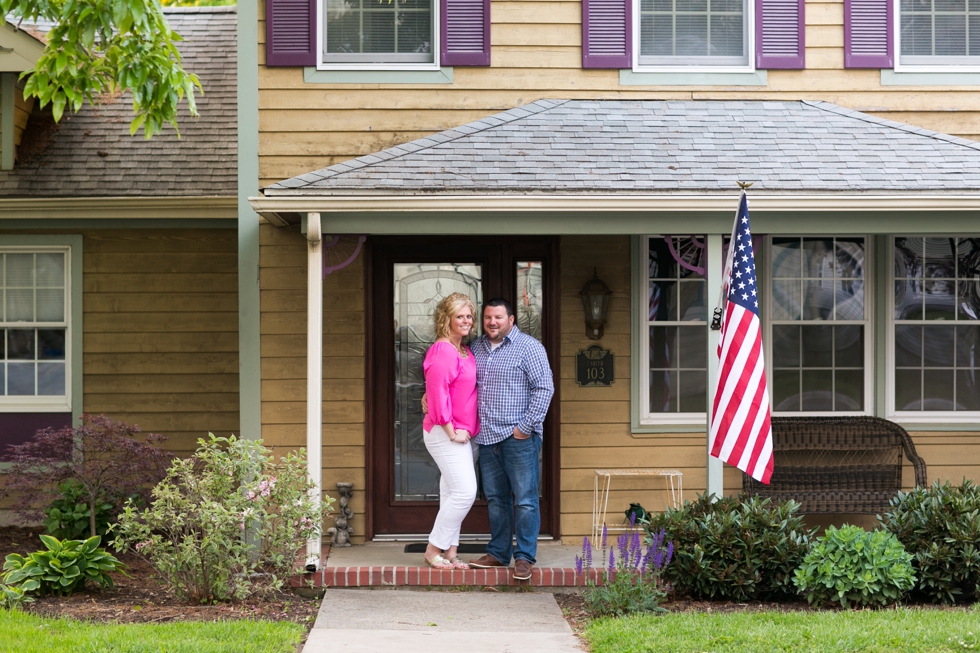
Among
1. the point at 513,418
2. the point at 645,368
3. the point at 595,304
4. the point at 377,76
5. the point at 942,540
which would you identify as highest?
the point at 377,76

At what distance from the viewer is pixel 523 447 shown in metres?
6.26

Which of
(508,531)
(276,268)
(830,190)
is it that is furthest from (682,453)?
(276,268)

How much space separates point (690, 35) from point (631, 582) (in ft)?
14.4

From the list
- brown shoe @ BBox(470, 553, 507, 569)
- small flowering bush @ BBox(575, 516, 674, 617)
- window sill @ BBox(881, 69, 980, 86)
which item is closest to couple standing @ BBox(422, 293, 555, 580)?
brown shoe @ BBox(470, 553, 507, 569)

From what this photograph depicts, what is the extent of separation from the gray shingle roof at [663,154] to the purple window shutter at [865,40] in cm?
43

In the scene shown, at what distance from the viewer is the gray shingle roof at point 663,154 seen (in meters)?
6.43

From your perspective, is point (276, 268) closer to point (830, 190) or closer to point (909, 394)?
point (830, 190)

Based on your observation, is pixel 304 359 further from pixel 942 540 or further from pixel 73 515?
pixel 942 540

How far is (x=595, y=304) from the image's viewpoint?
734cm

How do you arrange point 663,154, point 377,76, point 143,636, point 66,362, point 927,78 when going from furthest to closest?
point 66,362 < point 927,78 < point 377,76 < point 663,154 < point 143,636

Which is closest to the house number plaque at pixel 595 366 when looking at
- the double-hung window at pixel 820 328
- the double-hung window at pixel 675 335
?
the double-hung window at pixel 675 335

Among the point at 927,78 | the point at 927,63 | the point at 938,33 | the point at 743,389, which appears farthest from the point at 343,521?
the point at 938,33

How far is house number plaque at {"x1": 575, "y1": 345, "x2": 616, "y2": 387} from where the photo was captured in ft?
24.4

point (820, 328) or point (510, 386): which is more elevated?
point (820, 328)
